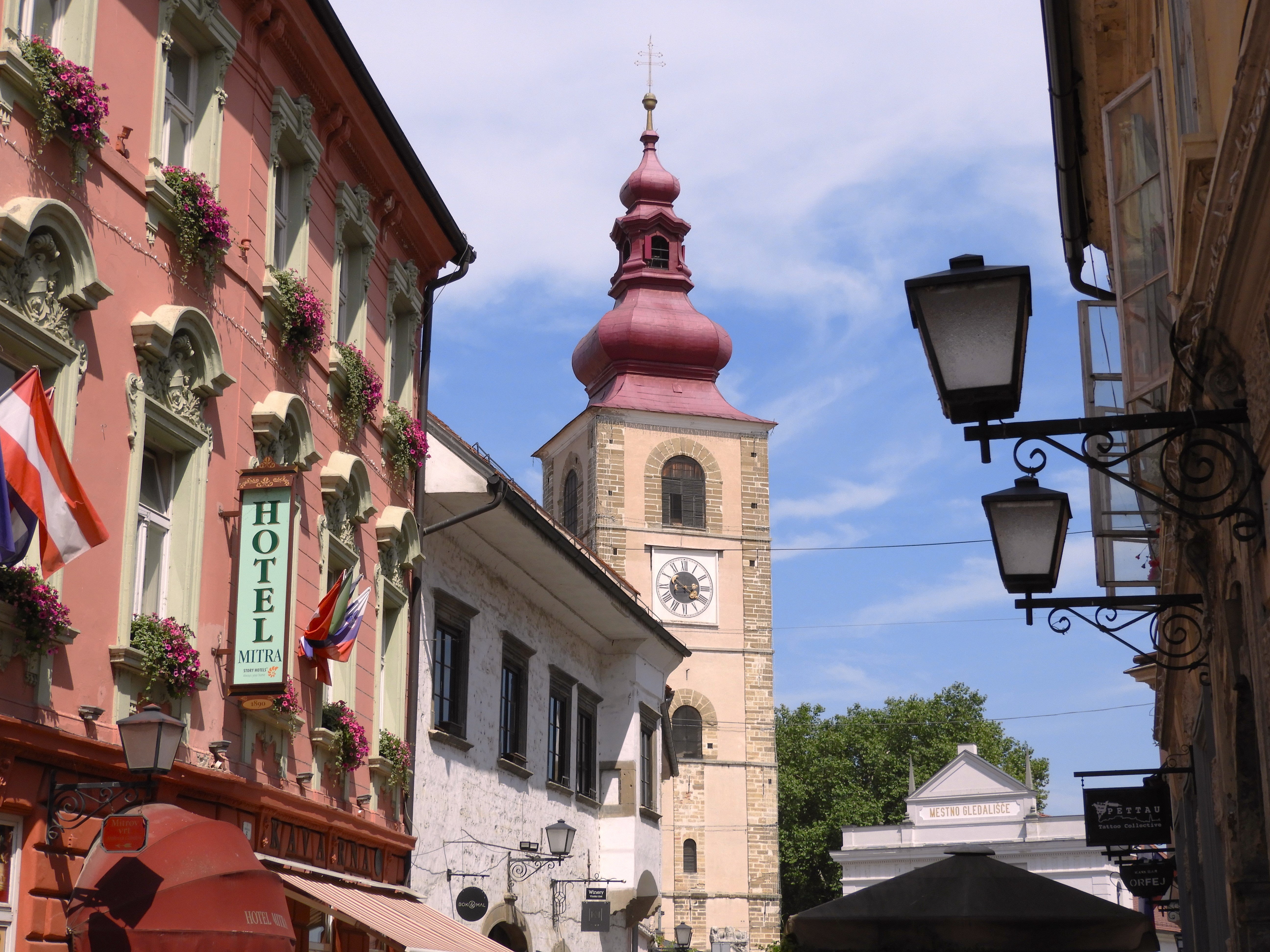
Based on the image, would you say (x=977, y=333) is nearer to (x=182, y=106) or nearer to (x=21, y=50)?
(x=21, y=50)

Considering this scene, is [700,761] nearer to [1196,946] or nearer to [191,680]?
[1196,946]

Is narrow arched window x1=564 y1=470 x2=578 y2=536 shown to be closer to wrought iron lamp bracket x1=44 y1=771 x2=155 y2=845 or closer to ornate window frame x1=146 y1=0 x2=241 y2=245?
ornate window frame x1=146 y1=0 x2=241 y2=245

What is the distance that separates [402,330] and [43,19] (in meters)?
8.29

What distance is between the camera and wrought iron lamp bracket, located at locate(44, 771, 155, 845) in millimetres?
9102

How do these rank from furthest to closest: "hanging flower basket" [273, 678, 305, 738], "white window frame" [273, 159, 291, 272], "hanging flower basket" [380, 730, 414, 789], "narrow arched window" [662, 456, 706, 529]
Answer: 1. "narrow arched window" [662, 456, 706, 529]
2. "hanging flower basket" [380, 730, 414, 789]
3. "white window frame" [273, 159, 291, 272]
4. "hanging flower basket" [273, 678, 305, 738]

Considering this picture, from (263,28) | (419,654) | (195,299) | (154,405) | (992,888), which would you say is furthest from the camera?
(419,654)

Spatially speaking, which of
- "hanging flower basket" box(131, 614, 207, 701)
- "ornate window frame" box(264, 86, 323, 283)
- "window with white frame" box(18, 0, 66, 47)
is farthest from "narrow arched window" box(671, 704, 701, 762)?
"window with white frame" box(18, 0, 66, 47)

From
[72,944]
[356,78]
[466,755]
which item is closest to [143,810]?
[72,944]

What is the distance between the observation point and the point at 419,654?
57.2 feet

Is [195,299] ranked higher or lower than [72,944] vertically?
higher

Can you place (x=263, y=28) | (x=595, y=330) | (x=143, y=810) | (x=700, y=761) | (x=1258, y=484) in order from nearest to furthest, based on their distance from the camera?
1. (x=1258, y=484)
2. (x=143, y=810)
3. (x=263, y=28)
4. (x=700, y=761)
5. (x=595, y=330)

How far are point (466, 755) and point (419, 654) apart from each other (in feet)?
6.97

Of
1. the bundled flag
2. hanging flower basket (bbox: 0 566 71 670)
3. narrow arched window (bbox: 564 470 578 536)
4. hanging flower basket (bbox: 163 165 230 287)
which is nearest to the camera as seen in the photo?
hanging flower basket (bbox: 0 566 71 670)

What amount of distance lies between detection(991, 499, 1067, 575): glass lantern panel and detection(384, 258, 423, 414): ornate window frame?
398 inches
